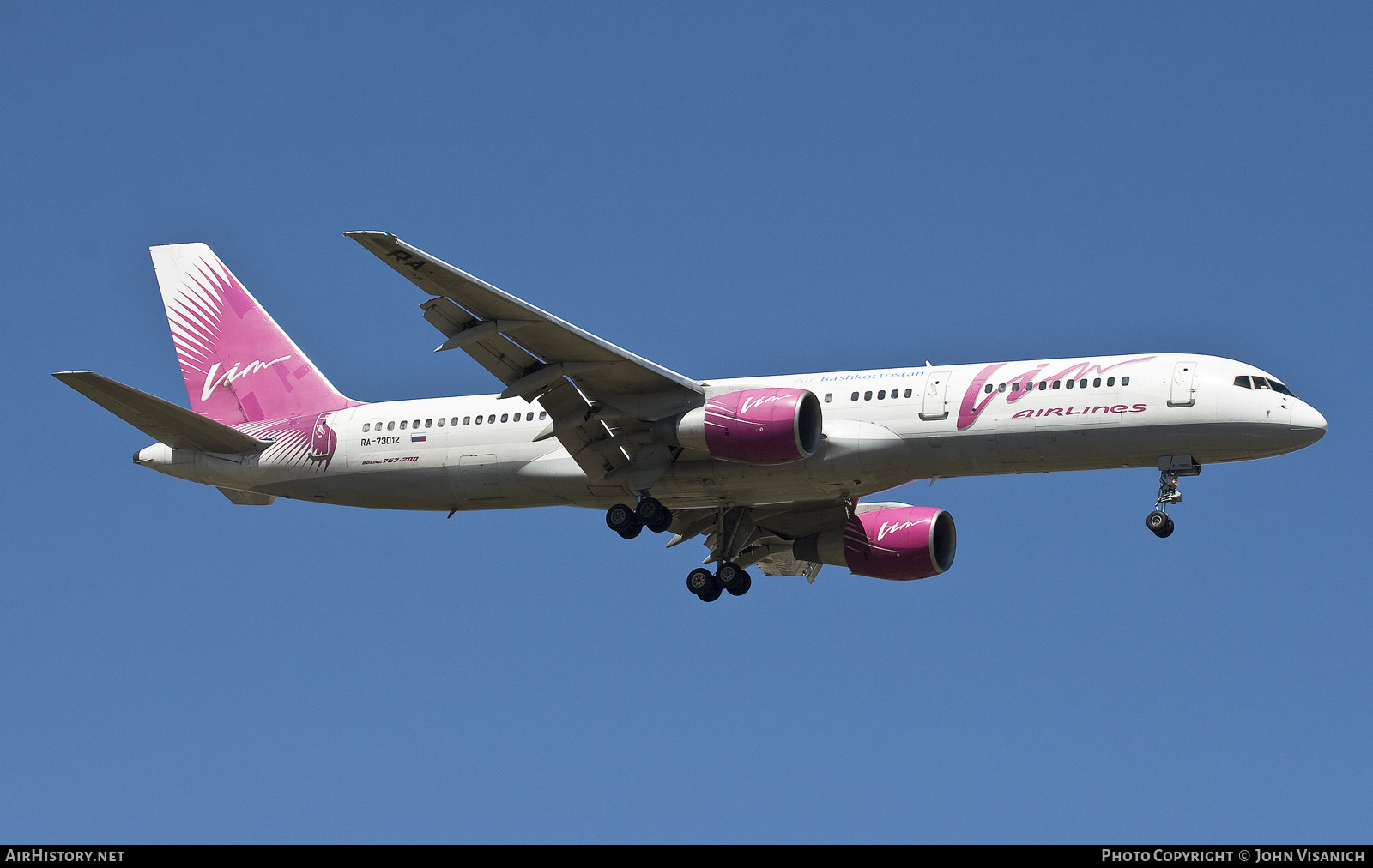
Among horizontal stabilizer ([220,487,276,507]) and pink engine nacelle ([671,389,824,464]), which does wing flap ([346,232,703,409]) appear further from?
horizontal stabilizer ([220,487,276,507])

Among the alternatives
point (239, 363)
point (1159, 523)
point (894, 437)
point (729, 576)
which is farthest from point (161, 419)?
point (1159, 523)

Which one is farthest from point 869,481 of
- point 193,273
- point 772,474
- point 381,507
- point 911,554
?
point 193,273

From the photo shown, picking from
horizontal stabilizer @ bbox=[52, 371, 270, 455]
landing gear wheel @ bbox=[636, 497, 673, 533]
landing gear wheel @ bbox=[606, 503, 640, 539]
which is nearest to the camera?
horizontal stabilizer @ bbox=[52, 371, 270, 455]

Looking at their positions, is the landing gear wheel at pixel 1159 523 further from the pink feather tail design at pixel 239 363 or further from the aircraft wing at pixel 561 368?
the pink feather tail design at pixel 239 363

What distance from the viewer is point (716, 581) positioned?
135ft

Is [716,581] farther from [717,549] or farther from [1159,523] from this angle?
[1159,523]

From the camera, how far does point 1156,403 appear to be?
3600cm

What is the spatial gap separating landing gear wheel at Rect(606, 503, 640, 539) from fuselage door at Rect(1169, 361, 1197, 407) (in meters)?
12.1

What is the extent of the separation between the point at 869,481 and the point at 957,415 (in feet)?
8.41

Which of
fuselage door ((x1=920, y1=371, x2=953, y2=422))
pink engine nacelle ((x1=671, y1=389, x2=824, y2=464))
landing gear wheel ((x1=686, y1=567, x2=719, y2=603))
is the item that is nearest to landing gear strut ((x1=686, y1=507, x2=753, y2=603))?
landing gear wheel ((x1=686, y1=567, x2=719, y2=603))

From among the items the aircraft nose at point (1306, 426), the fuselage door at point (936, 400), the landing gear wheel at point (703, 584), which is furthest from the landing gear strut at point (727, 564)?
the aircraft nose at point (1306, 426)

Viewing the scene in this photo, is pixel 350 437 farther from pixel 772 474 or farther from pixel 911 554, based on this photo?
pixel 911 554

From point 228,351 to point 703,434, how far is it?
15349 mm

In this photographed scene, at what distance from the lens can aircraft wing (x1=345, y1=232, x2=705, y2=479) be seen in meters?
34.5
